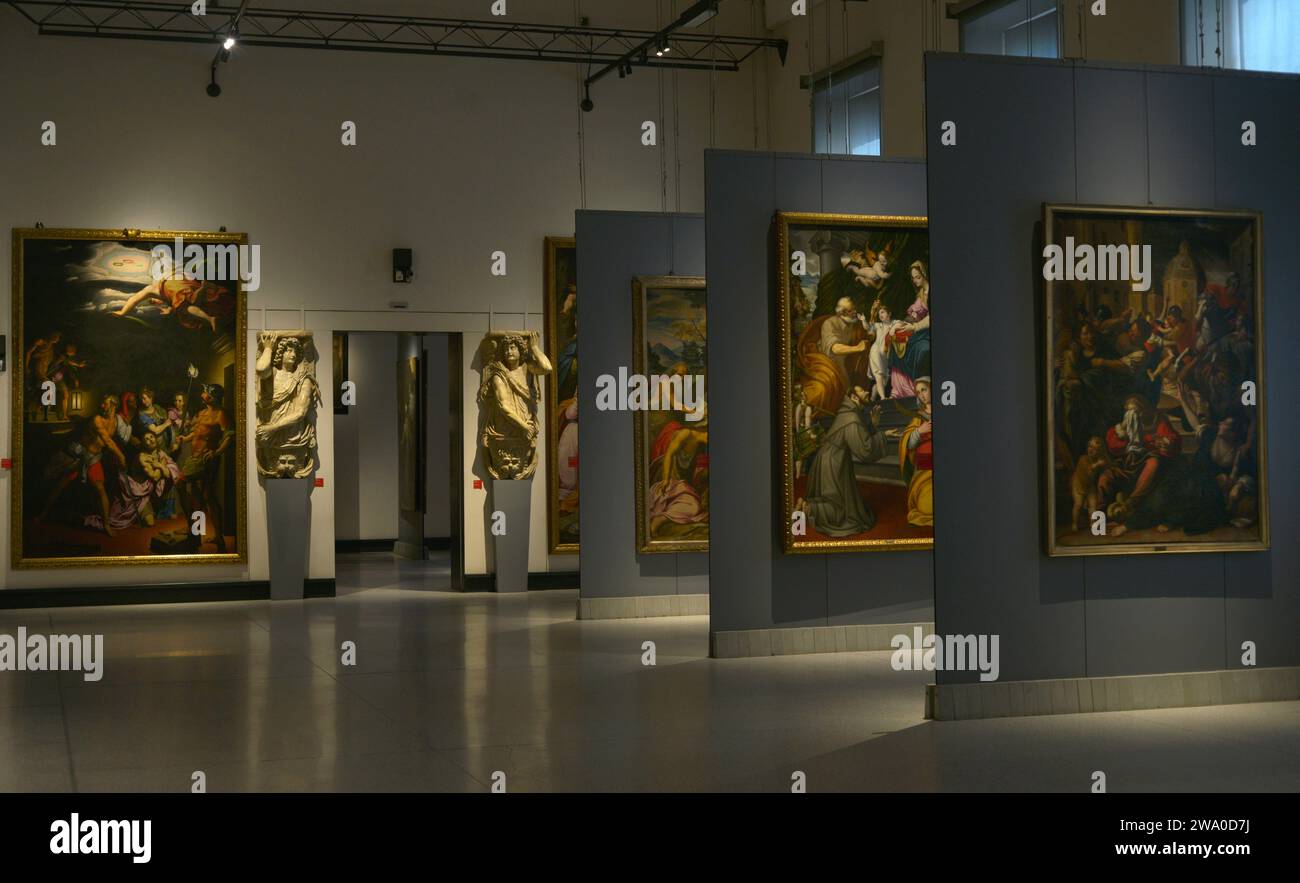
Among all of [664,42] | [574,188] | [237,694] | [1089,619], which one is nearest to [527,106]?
[574,188]

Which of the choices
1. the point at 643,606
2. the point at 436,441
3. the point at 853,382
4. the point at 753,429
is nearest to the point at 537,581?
the point at 643,606

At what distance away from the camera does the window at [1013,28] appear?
16.5 m

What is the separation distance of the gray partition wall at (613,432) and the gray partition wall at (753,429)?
3.38 meters

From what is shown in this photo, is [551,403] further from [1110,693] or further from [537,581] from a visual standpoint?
[1110,693]

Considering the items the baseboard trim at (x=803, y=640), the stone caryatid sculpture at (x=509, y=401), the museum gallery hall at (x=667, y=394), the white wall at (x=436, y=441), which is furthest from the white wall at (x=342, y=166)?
the baseboard trim at (x=803, y=640)

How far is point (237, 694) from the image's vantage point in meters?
11.6

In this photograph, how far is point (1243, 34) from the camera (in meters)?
13.4

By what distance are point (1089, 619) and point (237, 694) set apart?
21.4 ft

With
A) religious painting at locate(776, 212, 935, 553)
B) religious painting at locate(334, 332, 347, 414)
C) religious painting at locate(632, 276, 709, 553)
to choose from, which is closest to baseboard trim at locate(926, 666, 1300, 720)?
religious painting at locate(776, 212, 935, 553)

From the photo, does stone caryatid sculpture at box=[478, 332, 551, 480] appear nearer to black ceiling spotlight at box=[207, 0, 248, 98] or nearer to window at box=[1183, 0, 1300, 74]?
black ceiling spotlight at box=[207, 0, 248, 98]

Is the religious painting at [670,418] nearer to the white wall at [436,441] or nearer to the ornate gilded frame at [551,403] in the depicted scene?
the ornate gilded frame at [551,403]

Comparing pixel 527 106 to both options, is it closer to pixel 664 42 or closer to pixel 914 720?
pixel 664 42

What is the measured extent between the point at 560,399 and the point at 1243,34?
1110cm

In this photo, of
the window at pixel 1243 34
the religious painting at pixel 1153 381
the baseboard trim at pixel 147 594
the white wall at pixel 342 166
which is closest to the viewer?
the religious painting at pixel 1153 381
